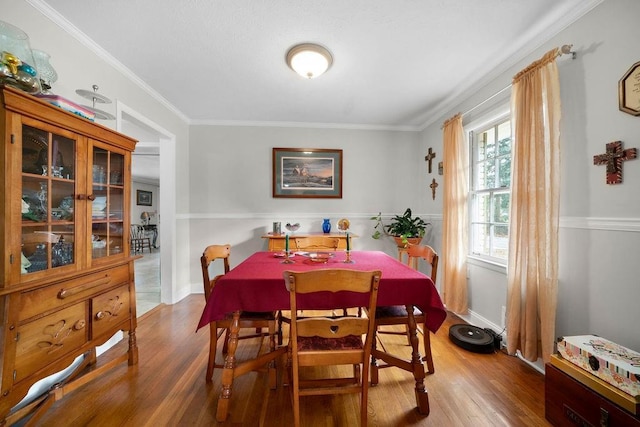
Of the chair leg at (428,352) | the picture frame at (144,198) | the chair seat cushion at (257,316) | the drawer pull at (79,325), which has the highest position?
the picture frame at (144,198)

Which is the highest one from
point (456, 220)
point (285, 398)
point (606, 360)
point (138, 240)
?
point (456, 220)

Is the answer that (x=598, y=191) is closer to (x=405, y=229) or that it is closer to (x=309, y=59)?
(x=405, y=229)

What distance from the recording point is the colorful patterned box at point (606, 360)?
113cm

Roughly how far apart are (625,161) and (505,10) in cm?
126

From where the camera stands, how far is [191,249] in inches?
149

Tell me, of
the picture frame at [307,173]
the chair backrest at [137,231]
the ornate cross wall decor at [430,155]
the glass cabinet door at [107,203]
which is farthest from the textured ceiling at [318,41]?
the chair backrest at [137,231]

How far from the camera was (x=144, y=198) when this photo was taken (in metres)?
9.33

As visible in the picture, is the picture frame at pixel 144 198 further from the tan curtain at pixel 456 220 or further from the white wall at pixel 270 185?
the tan curtain at pixel 456 220

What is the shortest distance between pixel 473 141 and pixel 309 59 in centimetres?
209

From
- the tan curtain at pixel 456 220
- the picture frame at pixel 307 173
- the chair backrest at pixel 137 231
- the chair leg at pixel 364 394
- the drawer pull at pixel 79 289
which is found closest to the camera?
the chair leg at pixel 364 394

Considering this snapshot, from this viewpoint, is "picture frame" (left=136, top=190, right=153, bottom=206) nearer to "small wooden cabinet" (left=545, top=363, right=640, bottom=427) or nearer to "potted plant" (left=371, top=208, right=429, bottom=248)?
"potted plant" (left=371, top=208, right=429, bottom=248)

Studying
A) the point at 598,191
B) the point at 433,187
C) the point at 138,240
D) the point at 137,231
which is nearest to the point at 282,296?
the point at 598,191

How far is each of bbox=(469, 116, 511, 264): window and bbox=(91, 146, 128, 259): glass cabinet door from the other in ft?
11.2

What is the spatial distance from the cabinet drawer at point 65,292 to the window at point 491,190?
336 centimetres
